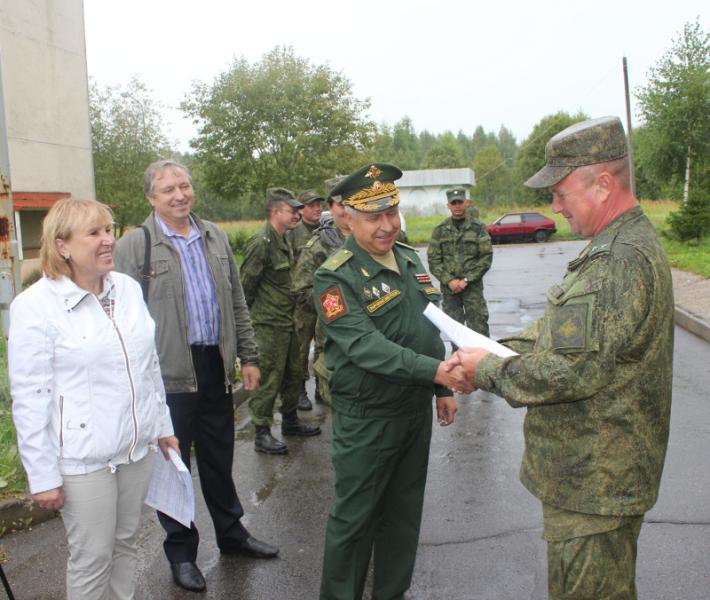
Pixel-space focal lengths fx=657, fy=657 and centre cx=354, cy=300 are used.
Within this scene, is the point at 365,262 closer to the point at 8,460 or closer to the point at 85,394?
the point at 85,394

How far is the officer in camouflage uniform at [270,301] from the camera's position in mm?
5516

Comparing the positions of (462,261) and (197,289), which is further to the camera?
(462,261)

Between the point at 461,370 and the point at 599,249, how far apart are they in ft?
2.25

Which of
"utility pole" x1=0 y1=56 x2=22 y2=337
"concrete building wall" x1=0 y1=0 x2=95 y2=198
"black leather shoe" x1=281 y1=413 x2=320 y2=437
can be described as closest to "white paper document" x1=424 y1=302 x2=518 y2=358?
"utility pole" x1=0 y1=56 x2=22 y2=337

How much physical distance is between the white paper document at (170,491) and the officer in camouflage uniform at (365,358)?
0.67 m

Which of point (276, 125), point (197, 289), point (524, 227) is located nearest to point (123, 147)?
point (276, 125)

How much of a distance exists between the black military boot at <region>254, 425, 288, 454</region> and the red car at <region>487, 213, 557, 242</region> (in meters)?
27.2

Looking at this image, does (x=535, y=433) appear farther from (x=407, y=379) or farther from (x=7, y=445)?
(x=7, y=445)

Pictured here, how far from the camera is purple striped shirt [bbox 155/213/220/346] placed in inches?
133

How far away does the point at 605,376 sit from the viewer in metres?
2.01

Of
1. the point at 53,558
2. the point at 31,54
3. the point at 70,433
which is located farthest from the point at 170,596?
the point at 31,54

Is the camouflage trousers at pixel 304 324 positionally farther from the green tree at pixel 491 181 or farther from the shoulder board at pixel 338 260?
the green tree at pixel 491 181

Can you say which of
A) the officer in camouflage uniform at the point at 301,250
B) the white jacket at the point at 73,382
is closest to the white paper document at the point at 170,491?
the white jacket at the point at 73,382

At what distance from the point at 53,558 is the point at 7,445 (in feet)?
4.35
